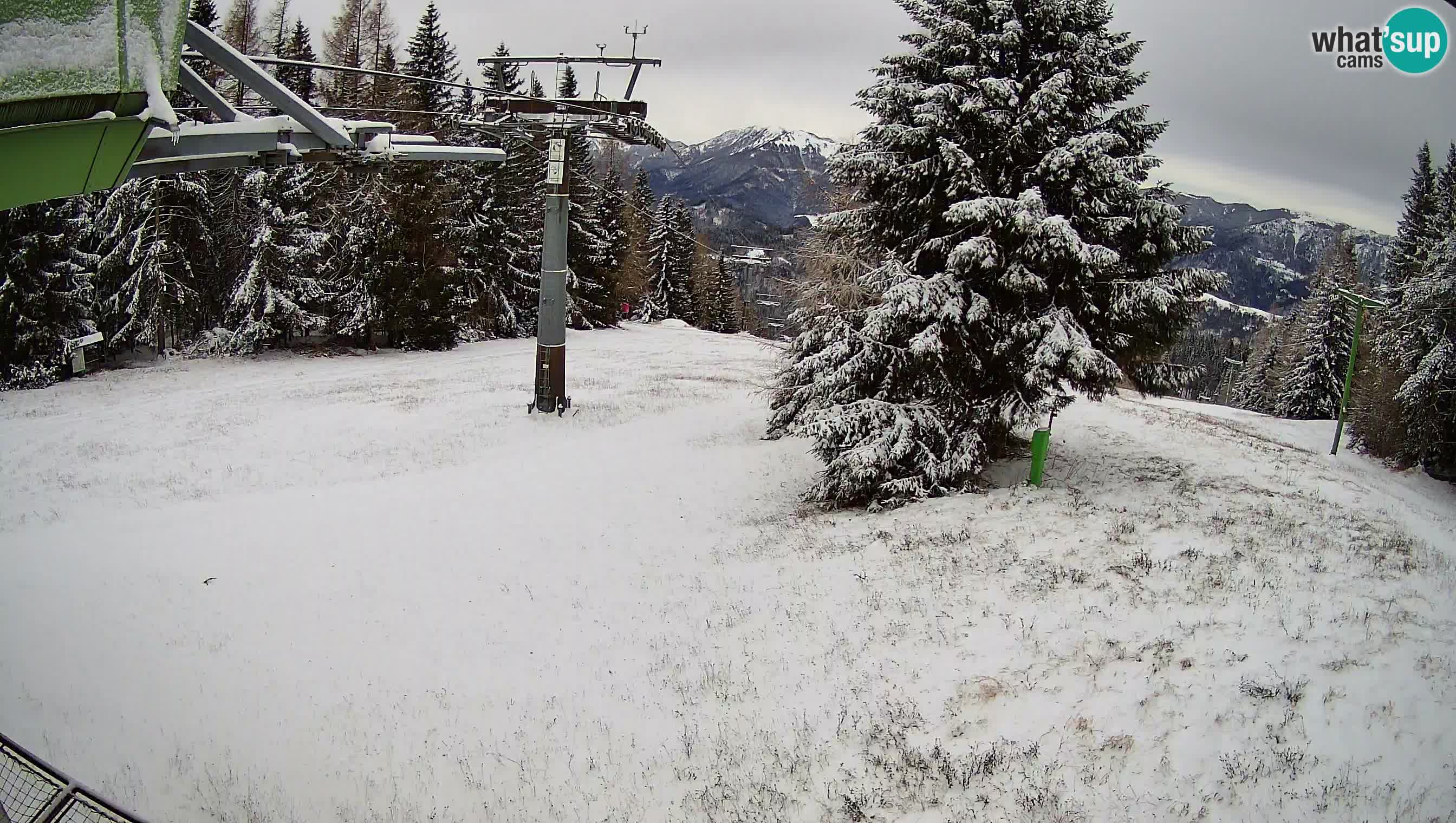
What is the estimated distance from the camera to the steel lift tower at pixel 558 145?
60.7 ft

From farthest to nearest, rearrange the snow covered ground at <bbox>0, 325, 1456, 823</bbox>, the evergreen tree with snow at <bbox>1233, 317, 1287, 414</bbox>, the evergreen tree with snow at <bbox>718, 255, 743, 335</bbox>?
the evergreen tree with snow at <bbox>718, 255, 743, 335</bbox>
the evergreen tree with snow at <bbox>1233, 317, 1287, 414</bbox>
the snow covered ground at <bbox>0, 325, 1456, 823</bbox>

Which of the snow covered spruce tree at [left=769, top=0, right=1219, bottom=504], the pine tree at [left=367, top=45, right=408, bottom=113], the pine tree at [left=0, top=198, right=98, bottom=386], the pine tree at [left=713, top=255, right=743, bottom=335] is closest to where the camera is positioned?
the snow covered spruce tree at [left=769, top=0, right=1219, bottom=504]

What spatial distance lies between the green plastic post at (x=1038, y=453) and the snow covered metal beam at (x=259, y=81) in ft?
33.8

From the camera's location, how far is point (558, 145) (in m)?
19.2

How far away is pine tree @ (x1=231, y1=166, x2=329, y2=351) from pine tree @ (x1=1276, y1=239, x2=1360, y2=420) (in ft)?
165

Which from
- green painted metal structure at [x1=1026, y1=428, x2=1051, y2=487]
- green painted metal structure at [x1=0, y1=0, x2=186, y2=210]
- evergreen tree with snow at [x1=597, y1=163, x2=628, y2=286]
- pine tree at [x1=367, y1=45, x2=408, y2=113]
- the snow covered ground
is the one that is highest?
pine tree at [x1=367, y1=45, x2=408, y2=113]

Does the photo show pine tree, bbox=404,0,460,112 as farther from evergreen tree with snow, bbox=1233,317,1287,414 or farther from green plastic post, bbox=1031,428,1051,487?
evergreen tree with snow, bbox=1233,317,1287,414

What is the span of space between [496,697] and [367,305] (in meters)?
29.7

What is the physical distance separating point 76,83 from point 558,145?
17.0m

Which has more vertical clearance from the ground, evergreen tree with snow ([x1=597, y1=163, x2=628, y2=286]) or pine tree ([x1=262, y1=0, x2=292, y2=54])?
pine tree ([x1=262, y1=0, x2=292, y2=54])

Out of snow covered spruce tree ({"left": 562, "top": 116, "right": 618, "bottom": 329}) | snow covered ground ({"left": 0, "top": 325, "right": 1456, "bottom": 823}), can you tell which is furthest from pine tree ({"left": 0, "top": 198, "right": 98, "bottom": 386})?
snow covered spruce tree ({"left": 562, "top": 116, "right": 618, "bottom": 329})

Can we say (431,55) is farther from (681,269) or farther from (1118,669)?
(1118,669)

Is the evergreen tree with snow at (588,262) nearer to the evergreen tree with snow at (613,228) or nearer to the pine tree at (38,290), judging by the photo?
the evergreen tree with snow at (613,228)

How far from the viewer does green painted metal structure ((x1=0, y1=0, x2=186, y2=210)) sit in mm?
2926
